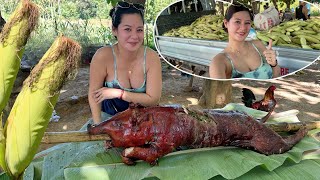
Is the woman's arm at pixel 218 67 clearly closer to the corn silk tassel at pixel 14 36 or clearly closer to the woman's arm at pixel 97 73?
the woman's arm at pixel 97 73

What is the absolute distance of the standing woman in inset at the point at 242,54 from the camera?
2578 millimetres

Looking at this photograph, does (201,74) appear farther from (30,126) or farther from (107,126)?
(30,126)

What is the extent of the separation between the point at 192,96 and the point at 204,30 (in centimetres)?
626

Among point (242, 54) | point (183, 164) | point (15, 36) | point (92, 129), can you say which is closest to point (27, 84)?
point (15, 36)

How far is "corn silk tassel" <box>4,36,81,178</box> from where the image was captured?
142 cm

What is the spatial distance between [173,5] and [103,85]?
757 mm

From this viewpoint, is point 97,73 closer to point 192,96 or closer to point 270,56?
point 270,56

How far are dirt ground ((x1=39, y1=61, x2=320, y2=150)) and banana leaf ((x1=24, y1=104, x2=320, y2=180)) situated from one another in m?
4.50

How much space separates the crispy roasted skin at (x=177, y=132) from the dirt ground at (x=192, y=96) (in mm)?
4793

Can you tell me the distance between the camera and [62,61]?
1.42 meters

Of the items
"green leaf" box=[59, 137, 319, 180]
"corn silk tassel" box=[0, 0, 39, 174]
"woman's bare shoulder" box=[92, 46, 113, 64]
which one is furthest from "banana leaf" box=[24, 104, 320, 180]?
"corn silk tassel" box=[0, 0, 39, 174]

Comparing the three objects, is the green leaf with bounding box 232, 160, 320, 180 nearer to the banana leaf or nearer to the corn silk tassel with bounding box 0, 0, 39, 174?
the banana leaf

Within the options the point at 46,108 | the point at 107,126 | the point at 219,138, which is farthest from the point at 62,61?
the point at 219,138

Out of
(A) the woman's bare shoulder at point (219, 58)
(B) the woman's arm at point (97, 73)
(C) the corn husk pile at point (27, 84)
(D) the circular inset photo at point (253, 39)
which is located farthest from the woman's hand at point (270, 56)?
(C) the corn husk pile at point (27, 84)
